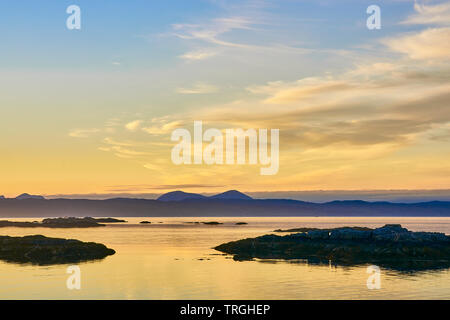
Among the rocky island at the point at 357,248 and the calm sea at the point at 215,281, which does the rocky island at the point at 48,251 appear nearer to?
the calm sea at the point at 215,281

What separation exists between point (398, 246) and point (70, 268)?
4919 centimetres

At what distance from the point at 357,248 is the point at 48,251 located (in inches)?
1908

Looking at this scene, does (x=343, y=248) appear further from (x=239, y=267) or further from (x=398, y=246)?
(x=239, y=267)

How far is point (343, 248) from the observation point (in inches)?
3349

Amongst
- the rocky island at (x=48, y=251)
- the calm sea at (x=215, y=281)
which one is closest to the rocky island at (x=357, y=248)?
the calm sea at (x=215, y=281)

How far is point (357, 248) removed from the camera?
8519 centimetres

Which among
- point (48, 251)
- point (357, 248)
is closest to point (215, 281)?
point (357, 248)

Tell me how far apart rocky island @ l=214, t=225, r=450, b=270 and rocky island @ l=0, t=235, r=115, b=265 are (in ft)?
73.8

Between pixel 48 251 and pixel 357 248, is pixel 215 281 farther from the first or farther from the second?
pixel 48 251

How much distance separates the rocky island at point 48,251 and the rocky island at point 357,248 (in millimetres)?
22491

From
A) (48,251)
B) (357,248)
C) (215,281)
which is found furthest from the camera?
(48,251)
